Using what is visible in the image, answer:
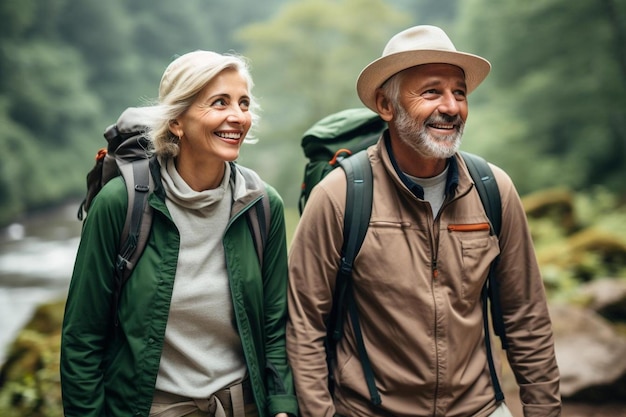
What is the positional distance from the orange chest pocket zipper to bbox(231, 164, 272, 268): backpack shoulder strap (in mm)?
747

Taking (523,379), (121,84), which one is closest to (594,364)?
(523,379)

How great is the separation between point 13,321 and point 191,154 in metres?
10.8

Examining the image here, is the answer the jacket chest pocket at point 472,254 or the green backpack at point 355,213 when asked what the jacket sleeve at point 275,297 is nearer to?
the green backpack at point 355,213

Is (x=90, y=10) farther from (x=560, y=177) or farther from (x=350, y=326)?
(x=350, y=326)

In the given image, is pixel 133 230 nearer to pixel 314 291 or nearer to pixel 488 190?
pixel 314 291

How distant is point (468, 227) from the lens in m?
2.25

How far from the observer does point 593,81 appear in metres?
12.1

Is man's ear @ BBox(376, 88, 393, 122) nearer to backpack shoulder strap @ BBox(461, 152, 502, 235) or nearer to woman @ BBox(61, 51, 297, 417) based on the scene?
backpack shoulder strap @ BBox(461, 152, 502, 235)

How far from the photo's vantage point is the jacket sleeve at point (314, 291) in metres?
2.21

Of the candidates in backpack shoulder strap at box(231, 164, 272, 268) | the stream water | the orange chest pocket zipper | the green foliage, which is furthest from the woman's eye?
the green foliage

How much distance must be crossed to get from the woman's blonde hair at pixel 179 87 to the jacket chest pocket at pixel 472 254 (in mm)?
1081

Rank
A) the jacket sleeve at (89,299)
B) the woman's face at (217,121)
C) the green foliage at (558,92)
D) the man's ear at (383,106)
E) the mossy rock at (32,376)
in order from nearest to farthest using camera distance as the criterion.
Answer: the jacket sleeve at (89,299) → the woman's face at (217,121) → the man's ear at (383,106) → the mossy rock at (32,376) → the green foliage at (558,92)

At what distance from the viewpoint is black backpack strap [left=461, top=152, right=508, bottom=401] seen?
2.31 m

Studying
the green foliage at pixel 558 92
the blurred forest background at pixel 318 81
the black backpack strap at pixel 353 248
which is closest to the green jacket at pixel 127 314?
the black backpack strap at pixel 353 248
